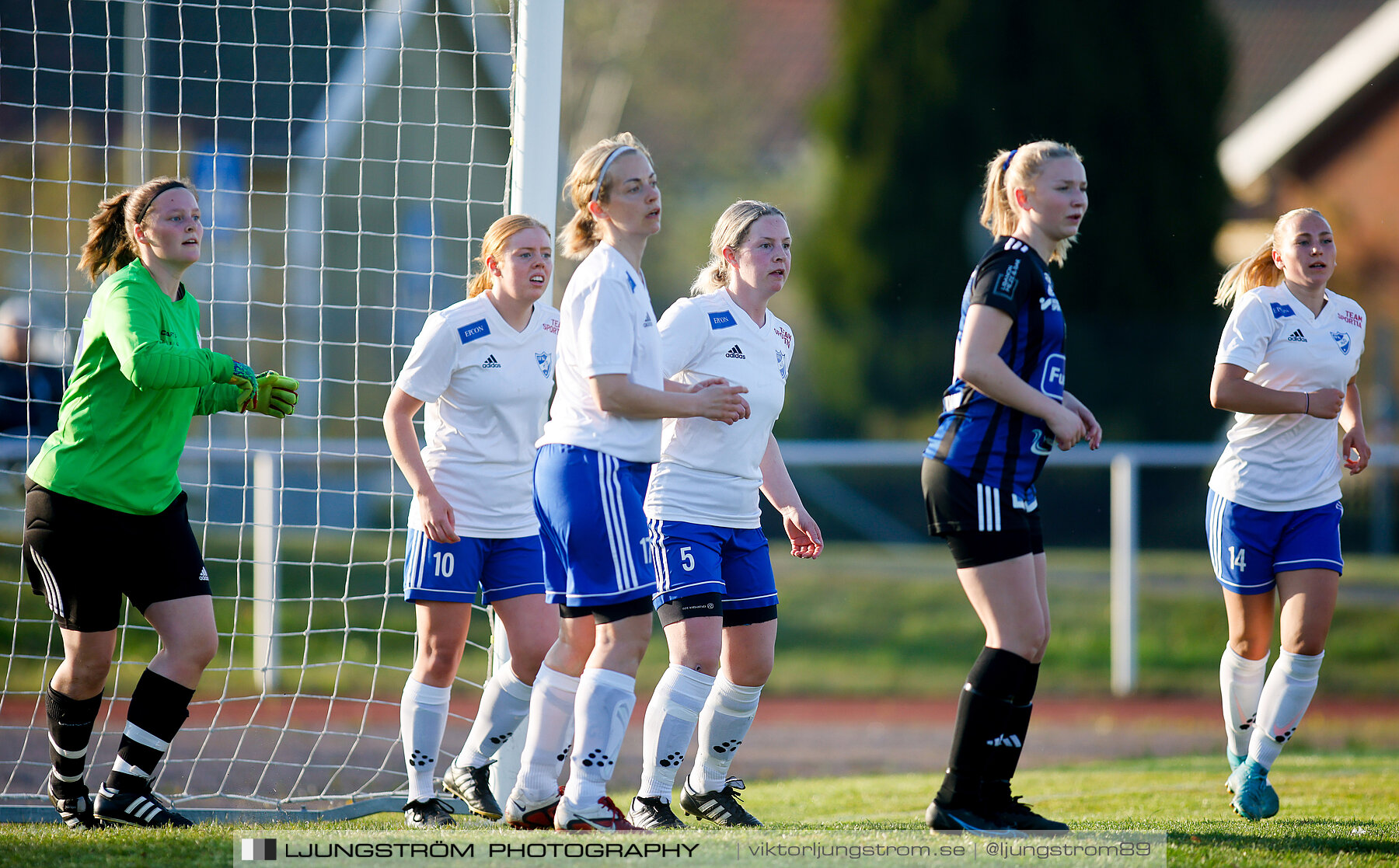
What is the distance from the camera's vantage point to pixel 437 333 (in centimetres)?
463

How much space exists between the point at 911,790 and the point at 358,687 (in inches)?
181

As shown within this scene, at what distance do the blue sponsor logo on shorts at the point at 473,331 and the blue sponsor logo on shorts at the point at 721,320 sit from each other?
0.80 metres

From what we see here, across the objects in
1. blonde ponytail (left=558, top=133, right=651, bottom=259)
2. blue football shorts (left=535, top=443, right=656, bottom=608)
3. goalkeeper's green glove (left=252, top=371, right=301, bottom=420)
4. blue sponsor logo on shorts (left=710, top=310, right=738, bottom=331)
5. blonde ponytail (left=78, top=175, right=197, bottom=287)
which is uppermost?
blonde ponytail (left=558, top=133, right=651, bottom=259)

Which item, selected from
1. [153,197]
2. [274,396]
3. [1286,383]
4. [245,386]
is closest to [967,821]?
[1286,383]

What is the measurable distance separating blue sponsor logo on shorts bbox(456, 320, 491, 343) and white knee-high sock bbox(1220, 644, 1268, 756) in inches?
119

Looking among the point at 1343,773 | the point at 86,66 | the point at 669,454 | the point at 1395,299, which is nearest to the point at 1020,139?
the point at 1395,299

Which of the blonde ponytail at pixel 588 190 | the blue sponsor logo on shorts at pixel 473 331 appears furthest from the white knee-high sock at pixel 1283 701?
the blue sponsor logo on shorts at pixel 473 331

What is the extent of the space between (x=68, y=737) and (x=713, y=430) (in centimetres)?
244

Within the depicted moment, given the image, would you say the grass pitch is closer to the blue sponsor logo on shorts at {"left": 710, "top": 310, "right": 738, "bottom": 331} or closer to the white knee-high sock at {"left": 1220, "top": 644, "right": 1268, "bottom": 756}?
the white knee-high sock at {"left": 1220, "top": 644, "right": 1268, "bottom": 756}

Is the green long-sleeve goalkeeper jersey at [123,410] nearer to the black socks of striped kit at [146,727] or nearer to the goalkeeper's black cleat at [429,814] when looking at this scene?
the black socks of striped kit at [146,727]

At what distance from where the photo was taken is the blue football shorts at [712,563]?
4.42m

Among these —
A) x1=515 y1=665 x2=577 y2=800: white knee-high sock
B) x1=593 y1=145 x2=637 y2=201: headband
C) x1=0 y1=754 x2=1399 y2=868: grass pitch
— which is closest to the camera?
x1=0 y1=754 x2=1399 y2=868: grass pitch

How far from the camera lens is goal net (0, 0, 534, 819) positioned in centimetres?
619

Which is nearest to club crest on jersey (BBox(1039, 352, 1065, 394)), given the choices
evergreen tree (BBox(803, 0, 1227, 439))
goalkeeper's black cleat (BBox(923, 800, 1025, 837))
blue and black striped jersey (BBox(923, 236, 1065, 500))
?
blue and black striped jersey (BBox(923, 236, 1065, 500))
